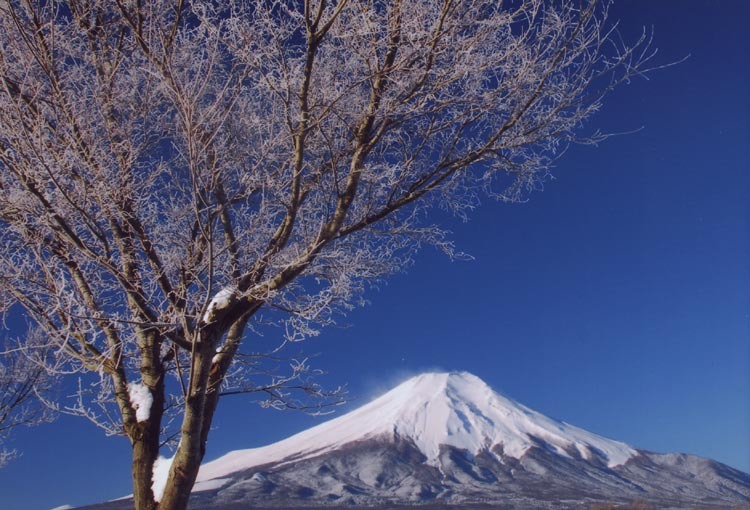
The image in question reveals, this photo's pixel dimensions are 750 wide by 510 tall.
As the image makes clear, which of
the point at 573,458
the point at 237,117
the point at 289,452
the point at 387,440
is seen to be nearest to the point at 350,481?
the point at 387,440

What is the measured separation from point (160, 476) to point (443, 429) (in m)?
153

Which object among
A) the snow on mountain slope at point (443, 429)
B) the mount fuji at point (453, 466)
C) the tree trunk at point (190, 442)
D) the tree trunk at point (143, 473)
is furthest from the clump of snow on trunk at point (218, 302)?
the snow on mountain slope at point (443, 429)

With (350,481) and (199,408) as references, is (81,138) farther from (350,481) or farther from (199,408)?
(350,481)

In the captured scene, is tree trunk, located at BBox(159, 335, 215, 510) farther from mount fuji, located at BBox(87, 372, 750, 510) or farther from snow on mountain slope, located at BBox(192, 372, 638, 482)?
snow on mountain slope, located at BBox(192, 372, 638, 482)

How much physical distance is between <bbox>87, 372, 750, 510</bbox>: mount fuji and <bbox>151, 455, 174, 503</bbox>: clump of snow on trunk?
10264 centimetres

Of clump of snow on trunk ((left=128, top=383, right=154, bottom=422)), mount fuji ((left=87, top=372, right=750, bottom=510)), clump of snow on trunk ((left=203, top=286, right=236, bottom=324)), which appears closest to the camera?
clump of snow on trunk ((left=203, top=286, right=236, bottom=324))

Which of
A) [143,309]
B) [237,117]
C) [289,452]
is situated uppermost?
[289,452]

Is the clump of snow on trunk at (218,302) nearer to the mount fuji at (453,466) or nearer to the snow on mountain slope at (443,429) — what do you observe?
the mount fuji at (453,466)

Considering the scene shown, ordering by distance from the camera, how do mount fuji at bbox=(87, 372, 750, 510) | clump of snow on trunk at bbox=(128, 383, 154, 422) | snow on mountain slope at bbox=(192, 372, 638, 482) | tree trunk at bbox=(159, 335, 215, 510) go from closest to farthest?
tree trunk at bbox=(159, 335, 215, 510)
clump of snow on trunk at bbox=(128, 383, 154, 422)
mount fuji at bbox=(87, 372, 750, 510)
snow on mountain slope at bbox=(192, 372, 638, 482)

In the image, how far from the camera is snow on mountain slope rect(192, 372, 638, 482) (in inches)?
5763

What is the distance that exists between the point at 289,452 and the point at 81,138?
157 m

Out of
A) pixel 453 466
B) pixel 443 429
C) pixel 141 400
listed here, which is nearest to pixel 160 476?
pixel 141 400

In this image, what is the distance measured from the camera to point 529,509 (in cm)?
9506

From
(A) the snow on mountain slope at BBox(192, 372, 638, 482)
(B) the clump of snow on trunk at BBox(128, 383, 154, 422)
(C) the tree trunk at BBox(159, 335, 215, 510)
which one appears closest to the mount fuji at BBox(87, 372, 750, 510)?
(A) the snow on mountain slope at BBox(192, 372, 638, 482)
